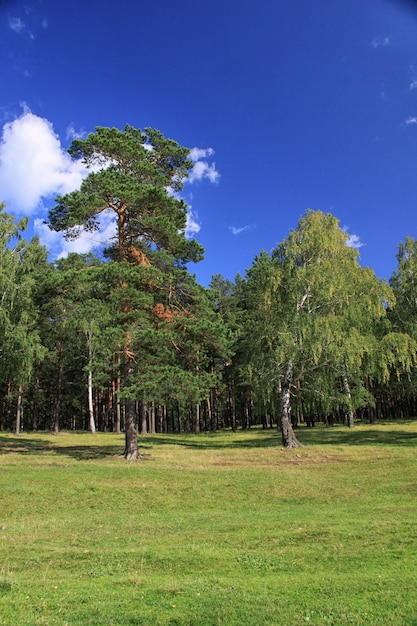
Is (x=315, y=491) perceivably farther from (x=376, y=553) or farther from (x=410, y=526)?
(x=376, y=553)

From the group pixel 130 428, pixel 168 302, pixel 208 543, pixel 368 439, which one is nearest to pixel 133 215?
pixel 168 302

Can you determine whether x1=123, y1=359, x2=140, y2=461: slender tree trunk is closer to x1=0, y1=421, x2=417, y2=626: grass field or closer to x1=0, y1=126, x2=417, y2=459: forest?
x1=0, y1=126, x2=417, y2=459: forest

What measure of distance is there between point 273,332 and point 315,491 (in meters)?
14.3

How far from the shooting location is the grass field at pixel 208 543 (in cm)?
641

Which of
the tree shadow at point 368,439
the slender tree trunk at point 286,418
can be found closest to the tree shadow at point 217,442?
the slender tree trunk at point 286,418

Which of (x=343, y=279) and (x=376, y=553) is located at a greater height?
(x=343, y=279)

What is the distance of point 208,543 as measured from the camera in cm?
1029

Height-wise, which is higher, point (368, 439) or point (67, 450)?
point (67, 450)

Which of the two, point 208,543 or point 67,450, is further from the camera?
point 67,450

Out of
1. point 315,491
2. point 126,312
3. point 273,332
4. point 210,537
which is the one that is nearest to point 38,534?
point 210,537

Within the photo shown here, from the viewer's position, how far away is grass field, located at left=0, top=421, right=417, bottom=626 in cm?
641

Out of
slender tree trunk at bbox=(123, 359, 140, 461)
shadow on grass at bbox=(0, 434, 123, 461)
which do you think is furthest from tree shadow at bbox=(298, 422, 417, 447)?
shadow on grass at bbox=(0, 434, 123, 461)

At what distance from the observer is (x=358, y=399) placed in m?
29.4

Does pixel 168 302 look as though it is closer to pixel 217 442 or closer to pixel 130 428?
pixel 130 428
